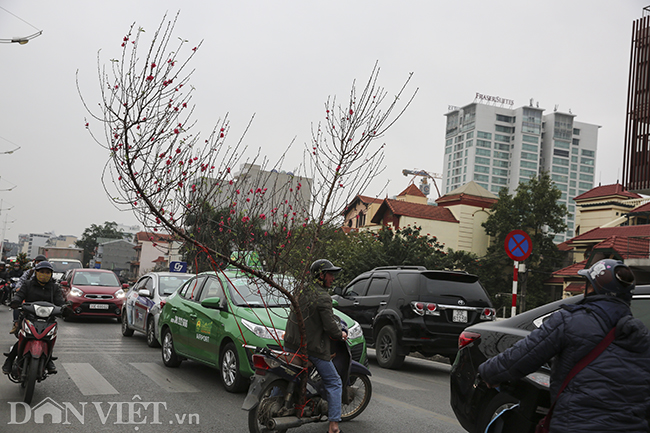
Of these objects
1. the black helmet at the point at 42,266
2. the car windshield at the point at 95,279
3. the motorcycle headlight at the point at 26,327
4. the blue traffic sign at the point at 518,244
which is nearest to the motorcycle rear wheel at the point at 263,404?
the motorcycle headlight at the point at 26,327

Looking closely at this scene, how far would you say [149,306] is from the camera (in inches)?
536

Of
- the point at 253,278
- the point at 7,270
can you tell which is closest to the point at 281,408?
the point at 253,278

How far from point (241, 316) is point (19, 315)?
2806 millimetres

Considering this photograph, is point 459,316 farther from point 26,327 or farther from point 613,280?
point 613,280

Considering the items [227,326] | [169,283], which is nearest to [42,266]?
[227,326]

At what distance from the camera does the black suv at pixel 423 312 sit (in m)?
11.1

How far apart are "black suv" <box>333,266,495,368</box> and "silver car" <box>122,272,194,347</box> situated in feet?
13.7

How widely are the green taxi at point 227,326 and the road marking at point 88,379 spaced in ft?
4.08

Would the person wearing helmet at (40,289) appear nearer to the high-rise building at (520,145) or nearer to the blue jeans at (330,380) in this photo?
the blue jeans at (330,380)

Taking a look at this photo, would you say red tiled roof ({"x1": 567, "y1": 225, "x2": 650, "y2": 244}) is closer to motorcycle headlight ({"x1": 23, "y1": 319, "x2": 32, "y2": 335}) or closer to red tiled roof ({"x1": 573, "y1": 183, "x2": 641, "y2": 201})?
red tiled roof ({"x1": 573, "y1": 183, "x2": 641, "y2": 201})

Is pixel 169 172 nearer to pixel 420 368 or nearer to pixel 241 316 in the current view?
pixel 241 316

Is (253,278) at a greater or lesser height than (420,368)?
greater

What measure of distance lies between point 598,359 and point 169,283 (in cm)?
1262

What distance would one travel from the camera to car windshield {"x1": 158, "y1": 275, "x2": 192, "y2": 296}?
1421 centimetres
